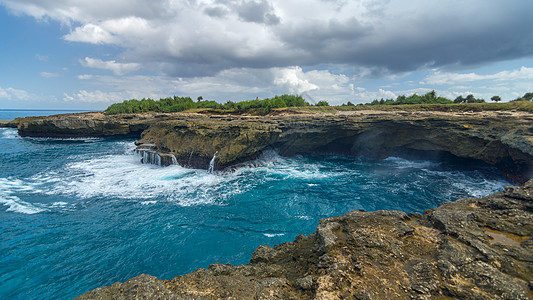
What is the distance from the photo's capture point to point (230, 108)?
49.6 m

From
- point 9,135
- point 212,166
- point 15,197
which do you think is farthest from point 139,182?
point 9,135

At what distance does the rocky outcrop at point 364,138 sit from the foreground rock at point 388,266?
1663 centimetres

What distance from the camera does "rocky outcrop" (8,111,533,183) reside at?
62.1 ft

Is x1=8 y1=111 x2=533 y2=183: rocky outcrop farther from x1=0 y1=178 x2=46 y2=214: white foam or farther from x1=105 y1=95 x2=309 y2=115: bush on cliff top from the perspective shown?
x1=105 y1=95 x2=309 y2=115: bush on cliff top

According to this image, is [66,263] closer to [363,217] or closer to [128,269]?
[128,269]

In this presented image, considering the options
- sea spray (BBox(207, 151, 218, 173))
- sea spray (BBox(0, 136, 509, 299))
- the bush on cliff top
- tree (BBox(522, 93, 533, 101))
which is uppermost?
the bush on cliff top

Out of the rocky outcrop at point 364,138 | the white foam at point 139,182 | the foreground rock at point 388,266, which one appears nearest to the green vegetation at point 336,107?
the rocky outcrop at point 364,138

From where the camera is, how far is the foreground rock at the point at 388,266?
12.9 ft

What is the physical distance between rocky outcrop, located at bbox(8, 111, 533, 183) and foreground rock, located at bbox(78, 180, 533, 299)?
1663 cm

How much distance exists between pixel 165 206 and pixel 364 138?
24395mm

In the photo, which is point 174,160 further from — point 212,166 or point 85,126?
point 85,126

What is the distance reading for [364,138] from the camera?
2808 centimetres

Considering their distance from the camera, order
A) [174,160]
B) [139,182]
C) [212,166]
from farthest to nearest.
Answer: [174,160] < [212,166] < [139,182]

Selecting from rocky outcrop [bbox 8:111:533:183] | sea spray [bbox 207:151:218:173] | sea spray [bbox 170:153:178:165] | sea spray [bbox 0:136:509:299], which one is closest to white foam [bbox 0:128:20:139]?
sea spray [bbox 0:136:509:299]
